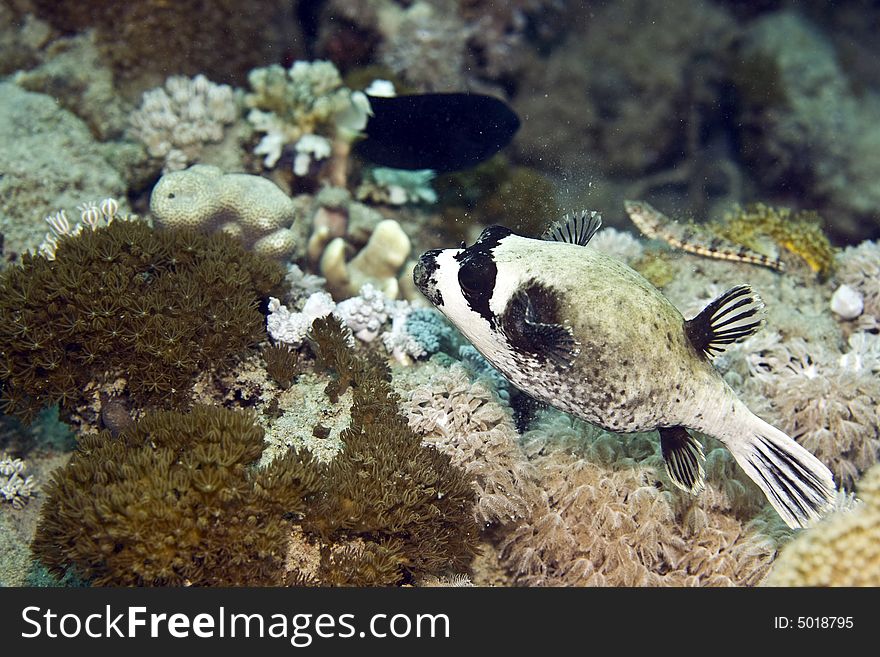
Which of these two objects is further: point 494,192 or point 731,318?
point 494,192

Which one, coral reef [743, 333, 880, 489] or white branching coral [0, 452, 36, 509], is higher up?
coral reef [743, 333, 880, 489]

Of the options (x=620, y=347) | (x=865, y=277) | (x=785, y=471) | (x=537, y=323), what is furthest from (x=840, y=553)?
(x=865, y=277)

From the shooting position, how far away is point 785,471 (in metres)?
2.62


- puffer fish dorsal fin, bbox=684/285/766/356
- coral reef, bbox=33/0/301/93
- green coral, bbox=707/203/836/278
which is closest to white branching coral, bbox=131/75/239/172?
coral reef, bbox=33/0/301/93

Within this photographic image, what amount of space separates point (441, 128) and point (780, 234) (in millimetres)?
3181

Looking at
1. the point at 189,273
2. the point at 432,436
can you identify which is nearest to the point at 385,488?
the point at 432,436

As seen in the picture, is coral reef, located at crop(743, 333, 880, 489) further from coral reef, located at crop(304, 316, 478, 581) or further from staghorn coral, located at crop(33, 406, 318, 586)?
staghorn coral, located at crop(33, 406, 318, 586)

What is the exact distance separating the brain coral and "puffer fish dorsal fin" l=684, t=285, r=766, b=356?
3.13 metres

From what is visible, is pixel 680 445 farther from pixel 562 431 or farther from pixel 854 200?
pixel 854 200

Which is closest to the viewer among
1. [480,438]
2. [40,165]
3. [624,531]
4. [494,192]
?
[624,531]

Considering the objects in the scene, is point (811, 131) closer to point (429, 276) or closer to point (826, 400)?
point (826, 400)

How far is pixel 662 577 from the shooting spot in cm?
305

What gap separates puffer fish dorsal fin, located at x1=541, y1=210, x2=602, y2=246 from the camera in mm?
3172

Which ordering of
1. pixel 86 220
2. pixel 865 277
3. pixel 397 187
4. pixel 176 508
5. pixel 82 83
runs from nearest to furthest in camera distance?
pixel 176 508 → pixel 86 220 → pixel 865 277 → pixel 397 187 → pixel 82 83
